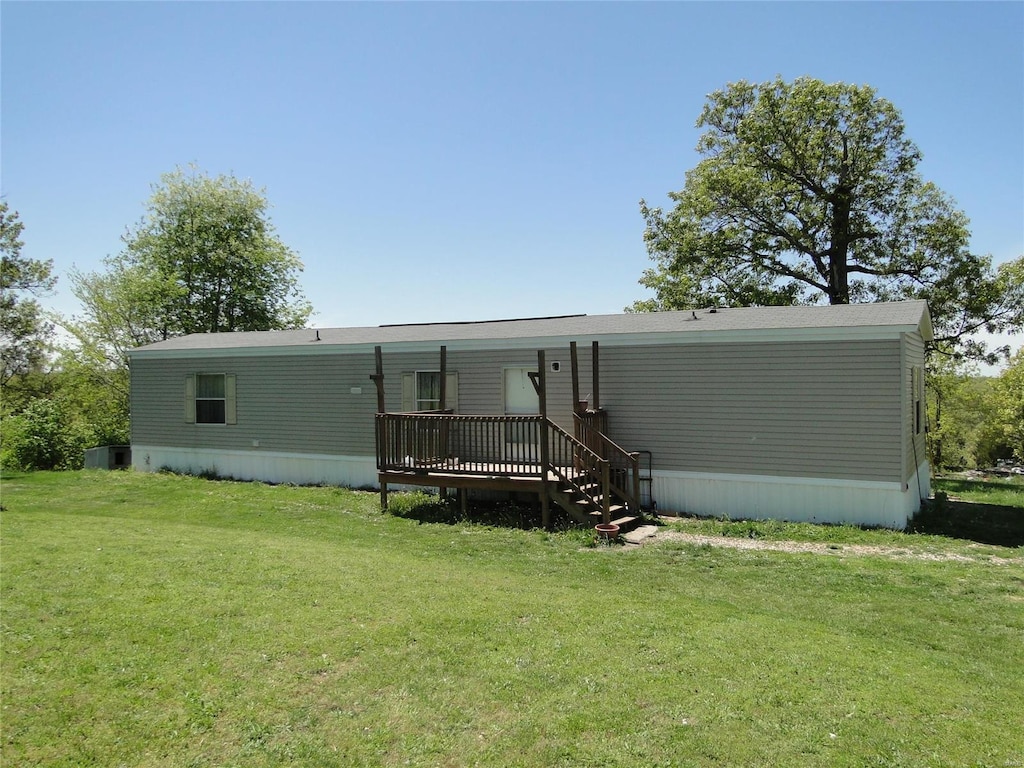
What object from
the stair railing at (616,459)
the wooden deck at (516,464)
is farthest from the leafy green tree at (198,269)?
the stair railing at (616,459)

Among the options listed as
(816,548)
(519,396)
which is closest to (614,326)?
(519,396)

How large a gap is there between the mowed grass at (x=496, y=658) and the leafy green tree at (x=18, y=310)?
2079 centimetres

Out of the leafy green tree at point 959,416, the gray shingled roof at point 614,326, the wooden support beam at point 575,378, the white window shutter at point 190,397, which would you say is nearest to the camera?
the gray shingled roof at point 614,326

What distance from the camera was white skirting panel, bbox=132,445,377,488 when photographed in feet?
44.1

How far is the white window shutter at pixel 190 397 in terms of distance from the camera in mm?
15359

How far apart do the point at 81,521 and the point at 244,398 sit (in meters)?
5.72

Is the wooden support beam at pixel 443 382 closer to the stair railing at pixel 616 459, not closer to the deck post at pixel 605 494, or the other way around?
the stair railing at pixel 616 459

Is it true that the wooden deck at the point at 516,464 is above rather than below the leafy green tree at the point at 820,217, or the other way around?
below

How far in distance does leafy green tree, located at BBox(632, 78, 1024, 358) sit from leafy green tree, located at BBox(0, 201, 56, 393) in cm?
2356

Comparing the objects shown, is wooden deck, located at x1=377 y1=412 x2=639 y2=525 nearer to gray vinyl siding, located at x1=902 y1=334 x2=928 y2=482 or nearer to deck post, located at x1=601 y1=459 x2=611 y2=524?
deck post, located at x1=601 y1=459 x2=611 y2=524

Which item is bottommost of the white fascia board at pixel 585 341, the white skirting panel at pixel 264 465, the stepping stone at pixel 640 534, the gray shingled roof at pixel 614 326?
the stepping stone at pixel 640 534

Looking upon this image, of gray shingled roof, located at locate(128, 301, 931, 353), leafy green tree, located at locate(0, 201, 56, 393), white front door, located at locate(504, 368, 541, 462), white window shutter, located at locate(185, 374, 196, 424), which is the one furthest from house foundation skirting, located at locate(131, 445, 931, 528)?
leafy green tree, located at locate(0, 201, 56, 393)

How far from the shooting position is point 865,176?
67.7ft

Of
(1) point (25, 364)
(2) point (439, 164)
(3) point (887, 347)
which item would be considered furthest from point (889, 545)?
(1) point (25, 364)
